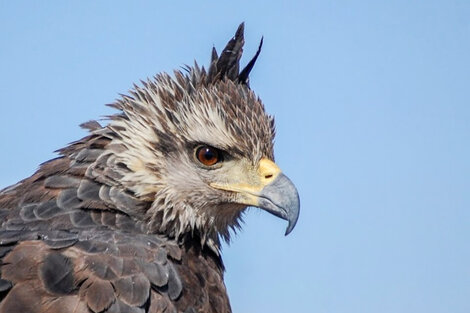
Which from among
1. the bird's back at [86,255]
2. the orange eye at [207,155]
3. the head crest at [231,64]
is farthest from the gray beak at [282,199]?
the head crest at [231,64]

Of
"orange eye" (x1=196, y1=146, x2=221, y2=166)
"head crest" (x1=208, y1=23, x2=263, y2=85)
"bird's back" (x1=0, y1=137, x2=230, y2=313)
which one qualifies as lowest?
"bird's back" (x1=0, y1=137, x2=230, y2=313)

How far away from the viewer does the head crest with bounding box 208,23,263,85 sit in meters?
10.4

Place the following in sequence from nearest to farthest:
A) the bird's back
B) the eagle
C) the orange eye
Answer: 1. the bird's back
2. the eagle
3. the orange eye

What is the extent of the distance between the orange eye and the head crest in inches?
23.7

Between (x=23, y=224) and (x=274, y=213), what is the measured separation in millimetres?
1966

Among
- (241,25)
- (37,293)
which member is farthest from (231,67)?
(37,293)

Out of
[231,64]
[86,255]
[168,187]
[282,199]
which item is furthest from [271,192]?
[86,255]

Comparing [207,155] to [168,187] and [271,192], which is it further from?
[271,192]

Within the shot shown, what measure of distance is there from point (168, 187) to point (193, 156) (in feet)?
1.12

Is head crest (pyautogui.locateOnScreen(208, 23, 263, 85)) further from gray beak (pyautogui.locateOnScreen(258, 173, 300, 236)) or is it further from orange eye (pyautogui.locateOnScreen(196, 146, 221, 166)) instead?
gray beak (pyautogui.locateOnScreen(258, 173, 300, 236))

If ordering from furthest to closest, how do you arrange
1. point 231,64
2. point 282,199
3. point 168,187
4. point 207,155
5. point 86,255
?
1. point 231,64
2. point 207,155
3. point 168,187
4. point 282,199
5. point 86,255

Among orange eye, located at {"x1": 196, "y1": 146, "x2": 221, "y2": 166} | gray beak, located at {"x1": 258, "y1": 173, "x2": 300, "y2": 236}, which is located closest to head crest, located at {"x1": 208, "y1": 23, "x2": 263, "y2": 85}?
orange eye, located at {"x1": 196, "y1": 146, "x2": 221, "y2": 166}

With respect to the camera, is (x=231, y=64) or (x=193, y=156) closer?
(x=193, y=156)

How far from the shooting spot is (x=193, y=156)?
10156 millimetres
